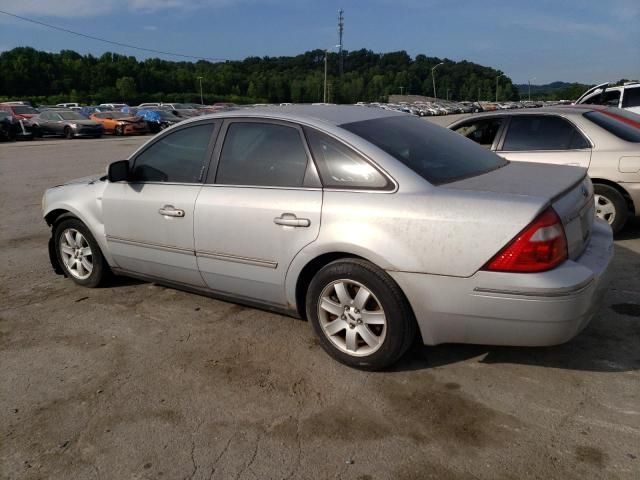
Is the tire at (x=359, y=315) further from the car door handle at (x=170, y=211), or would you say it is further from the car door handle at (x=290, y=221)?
the car door handle at (x=170, y=211)

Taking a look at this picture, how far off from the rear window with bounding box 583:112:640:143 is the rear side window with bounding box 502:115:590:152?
0.26 metres

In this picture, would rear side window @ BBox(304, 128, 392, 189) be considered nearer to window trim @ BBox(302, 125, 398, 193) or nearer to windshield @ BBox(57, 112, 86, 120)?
window trim @ BBox(302, 125, 398, 193)

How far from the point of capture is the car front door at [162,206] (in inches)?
156

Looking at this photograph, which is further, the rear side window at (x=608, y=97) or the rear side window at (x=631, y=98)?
the rear side window at (x=608, y=97)

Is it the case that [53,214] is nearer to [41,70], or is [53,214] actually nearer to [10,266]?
[10,266]

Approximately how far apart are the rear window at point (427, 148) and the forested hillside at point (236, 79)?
3336 inches

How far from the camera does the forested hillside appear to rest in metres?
90.4

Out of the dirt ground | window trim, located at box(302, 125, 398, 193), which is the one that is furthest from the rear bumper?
window trim, located at box(302, 125, 398, 193)

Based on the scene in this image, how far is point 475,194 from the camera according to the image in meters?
2.94

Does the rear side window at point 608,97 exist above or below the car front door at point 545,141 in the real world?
above

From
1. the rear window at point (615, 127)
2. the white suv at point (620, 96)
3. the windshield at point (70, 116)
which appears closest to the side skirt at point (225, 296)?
the rear window at point (615, 127)

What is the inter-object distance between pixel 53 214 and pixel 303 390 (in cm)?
318

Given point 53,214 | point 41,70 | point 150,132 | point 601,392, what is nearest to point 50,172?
point 53,214

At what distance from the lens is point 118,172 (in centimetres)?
426
